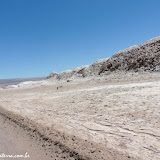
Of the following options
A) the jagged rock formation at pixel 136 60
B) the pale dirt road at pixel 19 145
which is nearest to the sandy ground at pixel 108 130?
the pale dirt road at pixel 19 145

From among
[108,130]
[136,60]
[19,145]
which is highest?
[136,60]

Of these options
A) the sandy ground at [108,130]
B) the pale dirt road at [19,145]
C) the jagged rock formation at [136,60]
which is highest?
the jagged rock formation at [136,60]

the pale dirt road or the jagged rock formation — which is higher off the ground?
the jagged rock formation

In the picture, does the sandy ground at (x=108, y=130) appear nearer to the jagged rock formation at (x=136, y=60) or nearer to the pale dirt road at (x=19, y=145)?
the pale dirt road at (x=19, y=145)

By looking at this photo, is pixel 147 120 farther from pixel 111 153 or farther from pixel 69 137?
pixel 69 137

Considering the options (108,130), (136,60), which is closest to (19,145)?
(108,130)

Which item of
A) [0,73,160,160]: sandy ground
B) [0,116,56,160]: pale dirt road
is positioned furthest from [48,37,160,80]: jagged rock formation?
[0,116,56,160]: pale dirt road

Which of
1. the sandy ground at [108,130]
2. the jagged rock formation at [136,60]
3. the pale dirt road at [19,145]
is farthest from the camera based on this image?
the jagged rock formation at [136,60]

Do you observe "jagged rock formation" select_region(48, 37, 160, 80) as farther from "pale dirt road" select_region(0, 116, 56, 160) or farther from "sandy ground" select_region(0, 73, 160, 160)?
"pale dirt road" select_region(0, 116, 56, 160)

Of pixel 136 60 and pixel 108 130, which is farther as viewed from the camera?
pixel 136 60

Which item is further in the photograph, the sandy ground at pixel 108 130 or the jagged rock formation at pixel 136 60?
the jagged rock formation at pixel 136 60

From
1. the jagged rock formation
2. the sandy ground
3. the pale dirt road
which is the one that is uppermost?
the jagged rock formation

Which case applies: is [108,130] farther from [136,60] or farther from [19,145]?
→ [136,60]

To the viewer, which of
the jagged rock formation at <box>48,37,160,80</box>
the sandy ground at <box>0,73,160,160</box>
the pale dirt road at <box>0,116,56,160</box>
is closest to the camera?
the sandy ground at <box>0,73,160,160</box>
